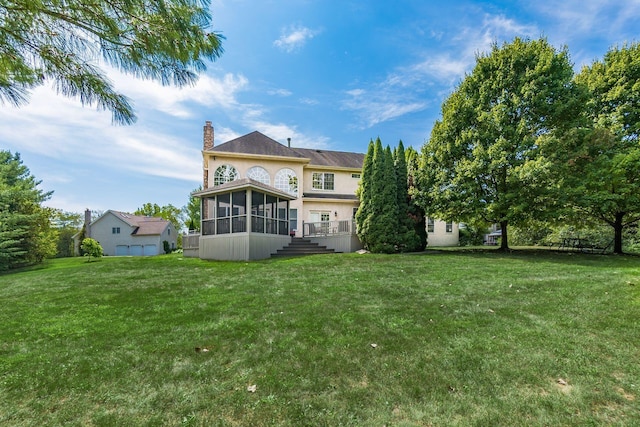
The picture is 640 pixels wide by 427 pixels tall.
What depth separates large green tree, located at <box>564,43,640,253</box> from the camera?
12.1 meters

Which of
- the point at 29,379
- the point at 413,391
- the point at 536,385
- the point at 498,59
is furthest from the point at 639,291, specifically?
the point at 498,59

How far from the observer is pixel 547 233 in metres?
24.2

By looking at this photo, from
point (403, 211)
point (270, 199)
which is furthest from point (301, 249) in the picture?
point (403, 211)

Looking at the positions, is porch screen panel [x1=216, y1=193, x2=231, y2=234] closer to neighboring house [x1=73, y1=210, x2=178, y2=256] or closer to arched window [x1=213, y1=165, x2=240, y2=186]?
arched window [x1=213, y1=165, x2=240, y2=186]

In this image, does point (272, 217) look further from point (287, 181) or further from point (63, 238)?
point (63, 238)

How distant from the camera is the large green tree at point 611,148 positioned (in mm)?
12111

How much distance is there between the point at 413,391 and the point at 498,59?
16.1m

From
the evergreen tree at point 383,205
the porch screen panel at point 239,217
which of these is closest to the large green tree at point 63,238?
the porch screen panel at point 239,217

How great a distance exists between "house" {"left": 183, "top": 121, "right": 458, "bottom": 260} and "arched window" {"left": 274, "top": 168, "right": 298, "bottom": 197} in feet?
0.23

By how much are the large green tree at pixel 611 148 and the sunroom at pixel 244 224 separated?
13.2 m

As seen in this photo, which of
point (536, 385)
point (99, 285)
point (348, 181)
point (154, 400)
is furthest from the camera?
point (348, 181)

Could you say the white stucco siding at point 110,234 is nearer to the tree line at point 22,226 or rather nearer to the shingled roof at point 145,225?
the shingled roof at point 145,225

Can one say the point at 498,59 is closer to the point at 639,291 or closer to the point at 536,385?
the point at 639,291

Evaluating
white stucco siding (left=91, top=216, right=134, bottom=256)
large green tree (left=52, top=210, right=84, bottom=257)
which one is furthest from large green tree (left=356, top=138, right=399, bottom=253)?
large green tree (left=52, top=210, right=84, bottom=257)
